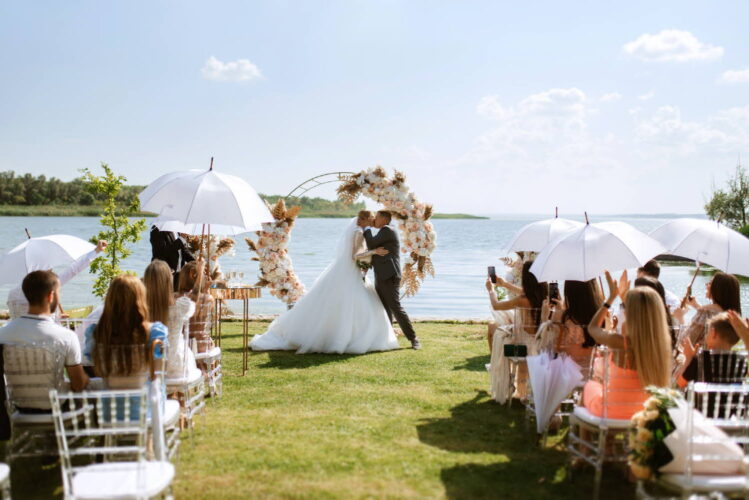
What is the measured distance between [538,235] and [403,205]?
11.1ft

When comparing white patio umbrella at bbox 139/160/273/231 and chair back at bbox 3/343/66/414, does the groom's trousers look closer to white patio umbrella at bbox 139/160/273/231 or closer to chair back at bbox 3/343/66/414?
white patio umbrella at bbox 139/160/273/231

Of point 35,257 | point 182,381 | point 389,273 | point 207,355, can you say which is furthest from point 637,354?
point 389,273

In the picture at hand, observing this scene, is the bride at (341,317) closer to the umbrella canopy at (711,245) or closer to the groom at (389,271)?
the groom at (389,271)

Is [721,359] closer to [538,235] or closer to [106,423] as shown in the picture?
[538,235]

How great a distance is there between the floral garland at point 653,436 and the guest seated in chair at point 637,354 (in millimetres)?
637

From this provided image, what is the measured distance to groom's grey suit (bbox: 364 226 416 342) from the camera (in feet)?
33.6

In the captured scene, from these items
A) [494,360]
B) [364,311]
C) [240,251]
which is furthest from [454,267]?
[494,360]

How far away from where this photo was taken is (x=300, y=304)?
1024 cm

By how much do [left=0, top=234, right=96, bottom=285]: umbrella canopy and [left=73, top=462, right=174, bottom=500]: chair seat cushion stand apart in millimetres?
3178

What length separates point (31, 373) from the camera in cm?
470

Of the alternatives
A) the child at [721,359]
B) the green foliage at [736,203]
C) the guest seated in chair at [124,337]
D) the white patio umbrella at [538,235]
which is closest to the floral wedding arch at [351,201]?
the white patio umbrella at [538,235]

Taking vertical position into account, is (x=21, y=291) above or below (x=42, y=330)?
above

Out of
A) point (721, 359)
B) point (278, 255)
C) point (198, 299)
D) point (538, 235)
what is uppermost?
point (538, 235)

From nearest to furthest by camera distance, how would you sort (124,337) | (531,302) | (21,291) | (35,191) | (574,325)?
(124,337) < (574,325) < (21,291) < (531,302) < (35,191)
